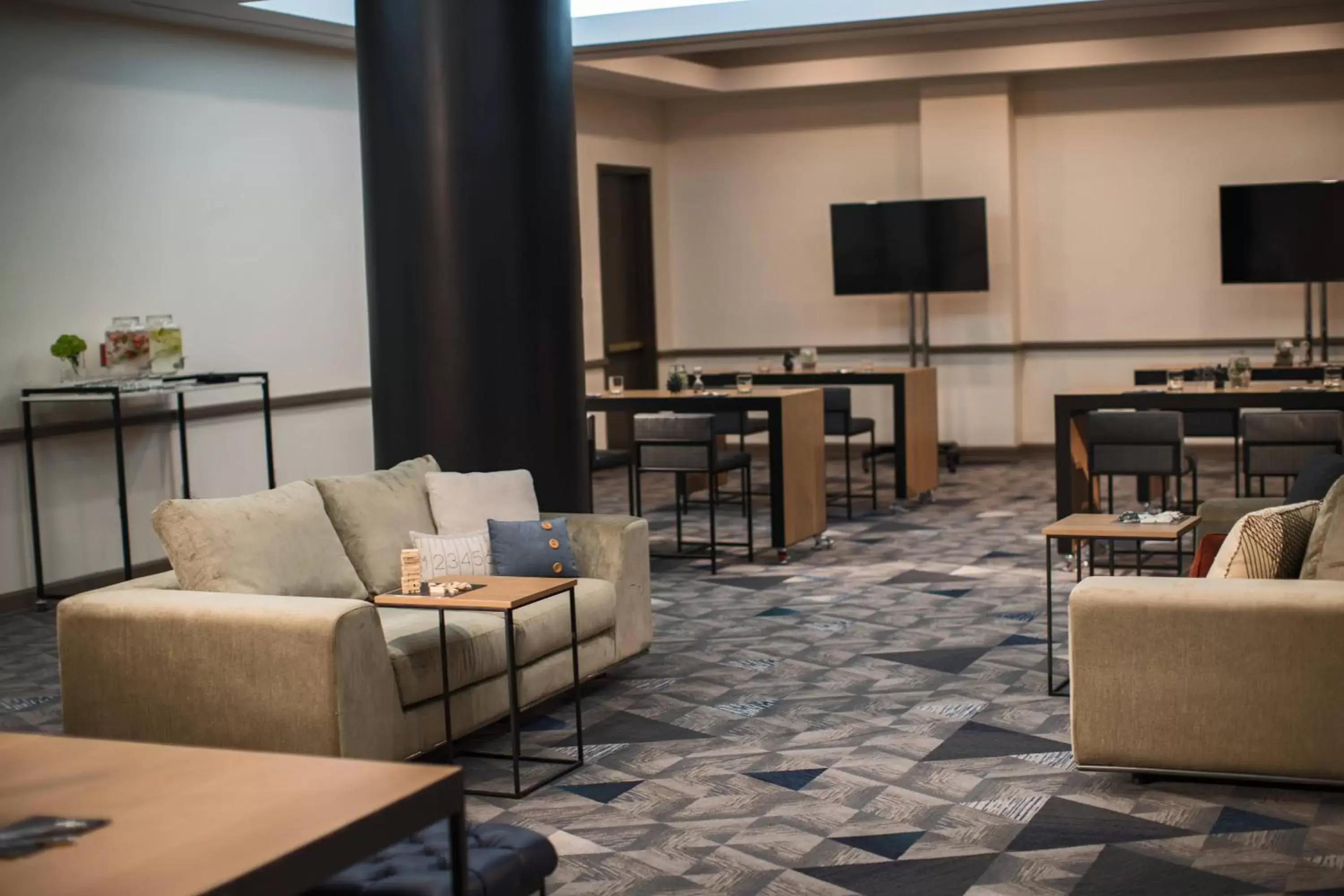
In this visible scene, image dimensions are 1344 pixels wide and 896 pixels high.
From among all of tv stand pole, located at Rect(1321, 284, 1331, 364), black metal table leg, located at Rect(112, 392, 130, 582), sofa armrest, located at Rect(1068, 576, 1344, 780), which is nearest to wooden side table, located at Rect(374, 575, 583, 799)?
sofa armrest, located at Rect(1068, 576, 1344, 780)

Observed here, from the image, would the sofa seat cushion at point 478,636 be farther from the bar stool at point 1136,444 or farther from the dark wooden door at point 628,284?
the dark wooden door at point 628,284

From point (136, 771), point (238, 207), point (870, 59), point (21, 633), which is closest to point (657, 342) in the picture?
point (870, 59)

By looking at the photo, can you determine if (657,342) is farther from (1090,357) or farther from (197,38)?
(197,38)

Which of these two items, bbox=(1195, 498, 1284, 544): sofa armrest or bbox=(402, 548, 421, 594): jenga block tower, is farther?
bbox=(1195, 498, 1284, 544): sofa armrest

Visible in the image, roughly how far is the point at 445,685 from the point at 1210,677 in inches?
85.0

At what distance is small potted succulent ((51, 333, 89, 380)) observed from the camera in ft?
24.6

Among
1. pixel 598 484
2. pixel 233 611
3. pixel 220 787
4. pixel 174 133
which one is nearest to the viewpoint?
A: pixel 220 787

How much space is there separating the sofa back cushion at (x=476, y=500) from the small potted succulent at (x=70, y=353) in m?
2.87

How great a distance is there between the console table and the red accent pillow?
16.4 ft

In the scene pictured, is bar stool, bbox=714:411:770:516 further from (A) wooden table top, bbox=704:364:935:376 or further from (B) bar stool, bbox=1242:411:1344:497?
(B) bar stool, bbox=1242:411:1344:497

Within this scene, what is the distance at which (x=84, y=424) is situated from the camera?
311 inches

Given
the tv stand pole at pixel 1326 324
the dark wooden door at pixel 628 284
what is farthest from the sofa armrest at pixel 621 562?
the dark wooden door at pixel 628 284

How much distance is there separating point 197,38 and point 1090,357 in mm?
7496

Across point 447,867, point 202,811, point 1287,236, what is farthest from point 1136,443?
point 202,811
